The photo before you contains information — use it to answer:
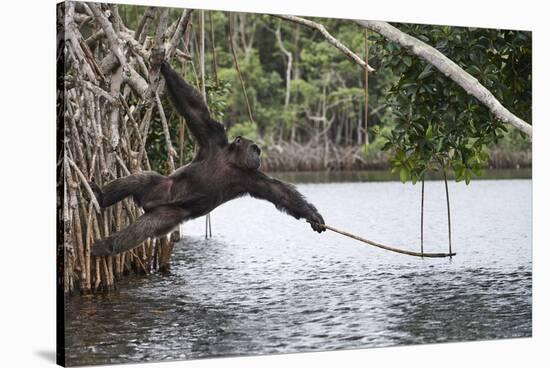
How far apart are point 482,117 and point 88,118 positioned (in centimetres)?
391

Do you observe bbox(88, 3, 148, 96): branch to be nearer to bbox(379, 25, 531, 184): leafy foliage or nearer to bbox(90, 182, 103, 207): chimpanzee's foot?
bbox(90, 182, 103, 207): chimpanzee's foot

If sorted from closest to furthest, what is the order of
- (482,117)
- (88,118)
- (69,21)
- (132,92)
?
(69,21)
(88,118)
(132,92)
(482,117)

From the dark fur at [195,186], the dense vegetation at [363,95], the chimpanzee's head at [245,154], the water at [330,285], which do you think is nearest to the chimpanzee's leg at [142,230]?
the dark fur at [195,186]

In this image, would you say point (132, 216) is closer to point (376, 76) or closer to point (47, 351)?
point (47, 351)

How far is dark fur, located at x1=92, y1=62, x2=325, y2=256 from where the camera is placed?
27.3 ft

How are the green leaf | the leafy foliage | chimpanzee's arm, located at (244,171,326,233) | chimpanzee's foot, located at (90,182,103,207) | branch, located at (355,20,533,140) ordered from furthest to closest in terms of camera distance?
the green leaf
the leafy foliage
branch, located at (355,20,533,140)
chimpanzee's arm, located at (244,171,326,233)
chimpanzee's foot, located at (90,182,103,207)

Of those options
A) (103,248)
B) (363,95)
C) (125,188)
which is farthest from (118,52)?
(363,95)

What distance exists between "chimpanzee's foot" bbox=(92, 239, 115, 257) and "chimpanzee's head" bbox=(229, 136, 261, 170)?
4.12 feet

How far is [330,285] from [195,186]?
162 cm

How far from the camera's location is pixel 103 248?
821 cm

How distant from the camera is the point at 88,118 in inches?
328

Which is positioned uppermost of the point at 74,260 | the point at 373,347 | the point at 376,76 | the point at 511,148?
the point at 376,76

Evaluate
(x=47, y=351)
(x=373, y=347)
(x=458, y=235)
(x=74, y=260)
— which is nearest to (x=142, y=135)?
(x=74, y=260)

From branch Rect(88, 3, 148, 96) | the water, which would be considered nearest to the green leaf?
the water
